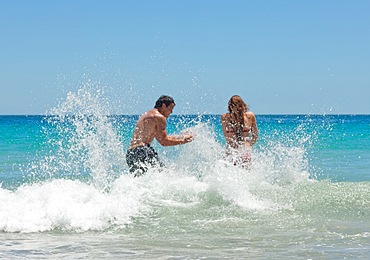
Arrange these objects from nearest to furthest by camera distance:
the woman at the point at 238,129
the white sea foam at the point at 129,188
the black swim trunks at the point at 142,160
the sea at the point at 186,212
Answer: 1. the sea at the point at 186,212
2. the white sea foam at the point at 129,188
3. the black swim trunks at the point at 142,160
4. the woman at the point at 238,129

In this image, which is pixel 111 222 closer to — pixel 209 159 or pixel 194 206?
pixel 194 206

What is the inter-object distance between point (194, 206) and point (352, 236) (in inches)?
87.8

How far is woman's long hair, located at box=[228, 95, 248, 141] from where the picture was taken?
8.99 metres

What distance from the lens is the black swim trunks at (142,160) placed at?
849 cm

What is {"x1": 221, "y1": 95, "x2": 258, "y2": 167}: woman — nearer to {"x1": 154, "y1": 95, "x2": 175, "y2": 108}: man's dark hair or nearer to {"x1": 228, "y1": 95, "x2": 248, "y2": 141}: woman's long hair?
{"x1": 228, "y1": 95, "x2": 248, "y2": 141}: woman's long hair

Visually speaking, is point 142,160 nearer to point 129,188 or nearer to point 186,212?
point 129,188

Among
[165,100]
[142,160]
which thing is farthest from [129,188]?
[165,100]

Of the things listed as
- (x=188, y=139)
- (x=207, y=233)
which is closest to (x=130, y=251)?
(x=207, y=233)

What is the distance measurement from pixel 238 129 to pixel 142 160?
60.5 inches

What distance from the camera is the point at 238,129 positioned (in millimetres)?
9055

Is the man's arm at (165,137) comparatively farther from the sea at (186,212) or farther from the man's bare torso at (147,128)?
the sea at (186,212)

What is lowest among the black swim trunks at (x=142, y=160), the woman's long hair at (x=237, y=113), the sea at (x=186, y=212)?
the sea at (x=186, y=212)

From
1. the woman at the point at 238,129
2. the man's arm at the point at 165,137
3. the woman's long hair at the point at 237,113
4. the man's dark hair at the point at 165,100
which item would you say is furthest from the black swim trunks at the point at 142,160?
the woman's long hair at the point at 237,113

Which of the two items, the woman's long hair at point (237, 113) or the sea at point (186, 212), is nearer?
the sea at point (186, 212)
